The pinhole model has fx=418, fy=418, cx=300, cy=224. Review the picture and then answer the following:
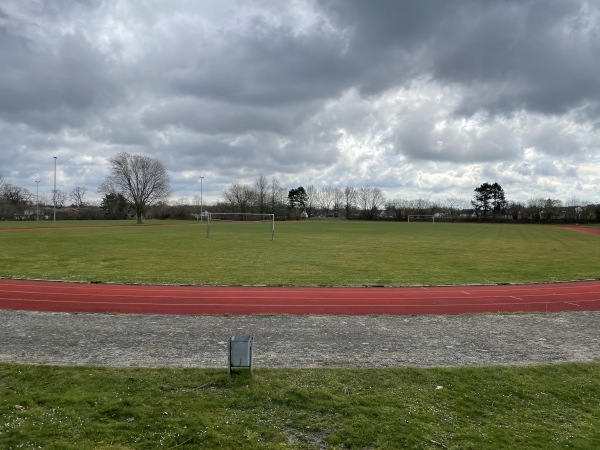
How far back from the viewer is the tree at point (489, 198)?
138 metres

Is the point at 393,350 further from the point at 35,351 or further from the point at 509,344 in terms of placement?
the point at 35,351

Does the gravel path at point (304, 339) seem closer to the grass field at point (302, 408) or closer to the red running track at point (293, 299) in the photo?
the grass field at point (302, 408)

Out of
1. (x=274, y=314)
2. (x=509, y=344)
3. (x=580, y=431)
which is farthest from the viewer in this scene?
(x=274, y=314)

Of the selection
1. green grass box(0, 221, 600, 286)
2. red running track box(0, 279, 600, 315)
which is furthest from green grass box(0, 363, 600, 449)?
green grass box(0, 221, 600, 286)

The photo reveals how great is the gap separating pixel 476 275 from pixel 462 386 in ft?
46.7

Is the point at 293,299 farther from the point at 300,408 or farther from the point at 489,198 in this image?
the point at 489,198

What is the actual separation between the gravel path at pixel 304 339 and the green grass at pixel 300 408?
27.0 inches

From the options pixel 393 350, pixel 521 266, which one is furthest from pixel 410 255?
pixel 393 350

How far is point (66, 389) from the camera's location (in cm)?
596

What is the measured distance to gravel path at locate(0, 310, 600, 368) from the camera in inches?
299

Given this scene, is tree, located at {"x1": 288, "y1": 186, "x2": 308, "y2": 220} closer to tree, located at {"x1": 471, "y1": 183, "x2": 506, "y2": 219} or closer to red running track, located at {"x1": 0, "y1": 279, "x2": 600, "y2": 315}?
tree, located at {"x1": 471, "y1": 183, "x2": 506, "y2": 219}

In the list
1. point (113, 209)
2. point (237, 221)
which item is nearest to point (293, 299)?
point (237, 221)

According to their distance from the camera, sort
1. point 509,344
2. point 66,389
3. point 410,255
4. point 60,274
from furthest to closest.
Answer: point 410,255 → point 60,274 → point 509,344 → point 66,389

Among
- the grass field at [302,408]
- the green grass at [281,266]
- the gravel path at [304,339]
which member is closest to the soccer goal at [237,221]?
the green grass at [281,266]
